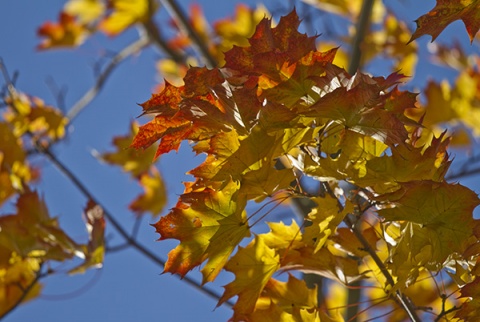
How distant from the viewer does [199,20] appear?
12.6 feet

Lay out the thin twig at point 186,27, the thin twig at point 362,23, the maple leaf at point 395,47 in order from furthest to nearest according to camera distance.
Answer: the maple leaf at point 395,47, the thin twig at point 186,27, the thin twig at point 362,23

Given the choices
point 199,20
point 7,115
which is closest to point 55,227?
point 7,115

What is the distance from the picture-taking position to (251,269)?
0.99 metres

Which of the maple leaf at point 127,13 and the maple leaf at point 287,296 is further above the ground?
the maple leaf at point 127,13

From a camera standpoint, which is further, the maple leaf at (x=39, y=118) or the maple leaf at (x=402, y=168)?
the maple leaf at (x=39, y=118)

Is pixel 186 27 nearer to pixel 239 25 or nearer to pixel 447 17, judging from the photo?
pixel 239 25

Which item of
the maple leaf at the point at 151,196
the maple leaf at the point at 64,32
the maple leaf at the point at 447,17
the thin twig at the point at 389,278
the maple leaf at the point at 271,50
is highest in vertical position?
the maple leaf at the point at 64,32

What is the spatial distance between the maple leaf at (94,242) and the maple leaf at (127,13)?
1.58m

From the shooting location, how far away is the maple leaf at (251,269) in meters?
0.97

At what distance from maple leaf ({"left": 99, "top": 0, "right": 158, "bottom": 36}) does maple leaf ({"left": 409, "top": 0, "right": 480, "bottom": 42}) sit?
2229mm

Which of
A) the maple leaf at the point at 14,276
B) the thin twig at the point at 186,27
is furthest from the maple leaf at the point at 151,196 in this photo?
the maple leaf at the point at 14,276

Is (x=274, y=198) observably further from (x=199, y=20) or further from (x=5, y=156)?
(x=199, y=20)

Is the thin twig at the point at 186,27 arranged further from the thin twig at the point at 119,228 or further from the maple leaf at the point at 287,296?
the maple leaf at the point at 287,296

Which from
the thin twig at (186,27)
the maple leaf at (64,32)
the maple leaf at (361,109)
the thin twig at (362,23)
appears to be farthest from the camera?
the maple leaf at (64,32)
